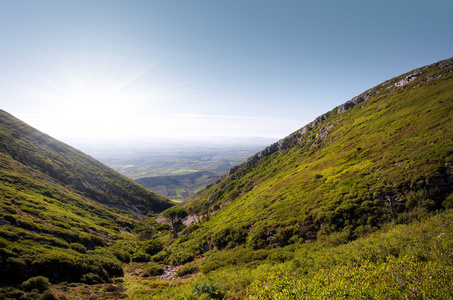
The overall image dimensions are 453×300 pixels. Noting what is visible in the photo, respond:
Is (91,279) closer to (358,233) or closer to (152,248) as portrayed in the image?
(152,248)

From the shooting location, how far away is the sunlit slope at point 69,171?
10072 centimetres

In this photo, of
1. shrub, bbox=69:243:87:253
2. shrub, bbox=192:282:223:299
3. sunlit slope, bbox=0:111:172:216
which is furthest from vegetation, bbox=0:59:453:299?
sunlit slope, bbox=0:111:172:216

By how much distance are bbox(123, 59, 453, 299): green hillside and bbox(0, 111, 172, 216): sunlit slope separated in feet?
345

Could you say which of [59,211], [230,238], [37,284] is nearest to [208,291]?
[230,238]

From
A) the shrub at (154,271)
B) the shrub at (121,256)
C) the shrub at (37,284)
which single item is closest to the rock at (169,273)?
the shrub at (154,271)

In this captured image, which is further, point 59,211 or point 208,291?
point 59,211

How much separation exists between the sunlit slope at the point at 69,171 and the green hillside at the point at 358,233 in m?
105

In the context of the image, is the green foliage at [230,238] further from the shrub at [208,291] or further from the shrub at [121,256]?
the shrub at [121,256]

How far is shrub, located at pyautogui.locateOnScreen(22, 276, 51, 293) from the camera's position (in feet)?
75.7

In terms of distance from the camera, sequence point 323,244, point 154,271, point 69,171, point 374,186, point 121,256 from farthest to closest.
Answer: point 69,171 < point 121,256 < point 154,271 < point 374,186 < point 323,244

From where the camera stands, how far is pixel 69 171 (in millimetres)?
118688

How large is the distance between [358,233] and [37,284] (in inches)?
1807

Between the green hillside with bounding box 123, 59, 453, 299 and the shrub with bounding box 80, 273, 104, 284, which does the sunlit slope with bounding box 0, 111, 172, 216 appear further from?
the green hillside with bounding box 123, 59, 453, 299

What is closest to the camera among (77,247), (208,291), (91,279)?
(208,291)
